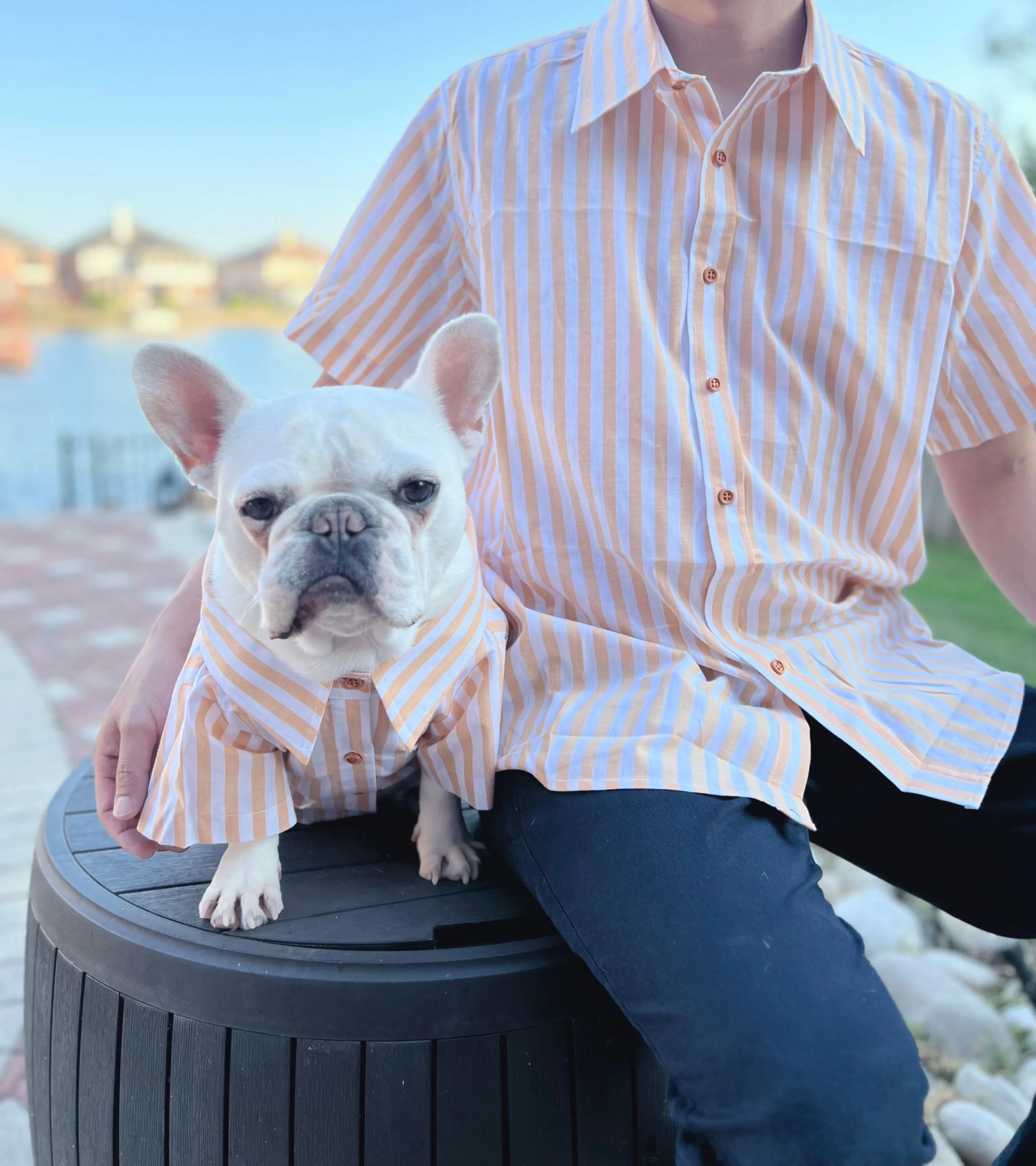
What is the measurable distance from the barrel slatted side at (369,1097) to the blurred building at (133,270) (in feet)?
41.9

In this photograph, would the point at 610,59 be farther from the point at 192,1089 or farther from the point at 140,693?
the point at 192,1089

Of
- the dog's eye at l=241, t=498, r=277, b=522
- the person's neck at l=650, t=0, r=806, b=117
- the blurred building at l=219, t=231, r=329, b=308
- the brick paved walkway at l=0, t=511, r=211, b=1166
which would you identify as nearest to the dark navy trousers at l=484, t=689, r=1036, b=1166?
the dog's eye at l=241, t=498, r=277, b=522

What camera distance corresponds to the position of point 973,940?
195cm

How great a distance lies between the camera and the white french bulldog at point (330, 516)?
91cm

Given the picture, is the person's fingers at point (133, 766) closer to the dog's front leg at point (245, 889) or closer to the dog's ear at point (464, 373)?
the dog's front leg at point (245, 889)

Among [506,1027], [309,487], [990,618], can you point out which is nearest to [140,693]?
[309,487]

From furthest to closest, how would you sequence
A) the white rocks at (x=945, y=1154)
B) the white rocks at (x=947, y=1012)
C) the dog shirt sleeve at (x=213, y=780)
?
the white rocks at (x=947, y=1012) → the white rocks at (x=945, y=1154) → the dog shirt sleeve at (x=213, y=780)

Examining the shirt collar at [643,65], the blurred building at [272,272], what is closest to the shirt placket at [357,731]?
the shirt collar at [643,65]

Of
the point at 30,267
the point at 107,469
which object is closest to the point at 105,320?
the point at 30,267

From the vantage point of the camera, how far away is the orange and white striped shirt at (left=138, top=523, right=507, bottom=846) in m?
0.95

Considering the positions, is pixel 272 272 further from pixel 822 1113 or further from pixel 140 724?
pixel 822 1113

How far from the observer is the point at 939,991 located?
1751 mm

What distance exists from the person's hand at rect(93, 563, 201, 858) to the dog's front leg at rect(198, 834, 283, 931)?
10cm

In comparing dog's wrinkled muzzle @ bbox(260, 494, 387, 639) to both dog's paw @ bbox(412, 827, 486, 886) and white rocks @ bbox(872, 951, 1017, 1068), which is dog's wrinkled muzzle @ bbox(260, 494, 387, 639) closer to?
dog's paw @ bbox(412, 827, 486, 886)
